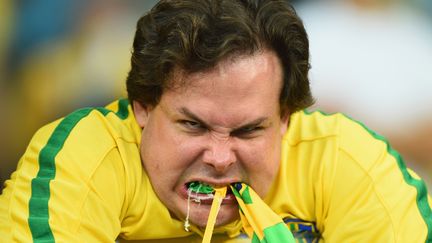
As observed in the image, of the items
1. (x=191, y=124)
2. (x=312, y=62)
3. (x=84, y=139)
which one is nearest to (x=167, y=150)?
(x=191, y=124)

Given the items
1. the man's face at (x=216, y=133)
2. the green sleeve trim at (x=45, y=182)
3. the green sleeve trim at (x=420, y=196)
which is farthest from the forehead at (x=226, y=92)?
the green sleeve trim at (x=420, y=196)

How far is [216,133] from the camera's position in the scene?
58.2 inches

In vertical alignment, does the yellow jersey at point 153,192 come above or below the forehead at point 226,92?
below

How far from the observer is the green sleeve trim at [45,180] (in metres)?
1.39

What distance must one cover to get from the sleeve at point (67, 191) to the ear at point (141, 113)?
91 millimetres

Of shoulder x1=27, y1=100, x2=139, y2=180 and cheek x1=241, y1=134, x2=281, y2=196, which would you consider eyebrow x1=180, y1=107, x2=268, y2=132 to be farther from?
shoulder x1=27, y1=100, x2=139, y2=180

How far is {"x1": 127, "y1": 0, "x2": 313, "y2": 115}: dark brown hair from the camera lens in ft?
4.84

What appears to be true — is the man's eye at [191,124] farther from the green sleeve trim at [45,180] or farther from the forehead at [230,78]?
the green sleeve trim at [45,180]

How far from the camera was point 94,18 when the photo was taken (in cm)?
235

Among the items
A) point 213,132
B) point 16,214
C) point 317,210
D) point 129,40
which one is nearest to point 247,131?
point 213,132

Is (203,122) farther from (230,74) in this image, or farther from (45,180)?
(45,180)

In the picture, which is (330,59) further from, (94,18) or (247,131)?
(247,131)

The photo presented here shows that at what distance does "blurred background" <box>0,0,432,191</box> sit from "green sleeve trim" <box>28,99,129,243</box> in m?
0.68

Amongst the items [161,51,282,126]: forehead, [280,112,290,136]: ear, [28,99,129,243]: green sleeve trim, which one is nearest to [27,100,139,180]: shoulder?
[28,99,129,243]: green sleeve trim
